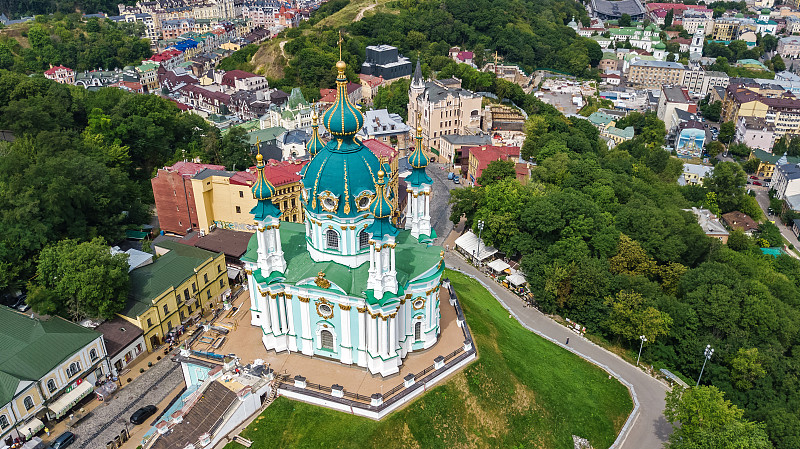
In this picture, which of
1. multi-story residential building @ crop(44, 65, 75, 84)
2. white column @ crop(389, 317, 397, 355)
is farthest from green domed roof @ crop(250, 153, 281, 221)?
multi-story residential building @ crop(44, 65, 75, 84)

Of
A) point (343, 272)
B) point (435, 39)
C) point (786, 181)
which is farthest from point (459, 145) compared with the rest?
point (435, 39)

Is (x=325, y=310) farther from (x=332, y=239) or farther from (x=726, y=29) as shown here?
(x=726, y=29)

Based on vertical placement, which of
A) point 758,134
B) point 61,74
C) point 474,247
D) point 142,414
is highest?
point 61,74

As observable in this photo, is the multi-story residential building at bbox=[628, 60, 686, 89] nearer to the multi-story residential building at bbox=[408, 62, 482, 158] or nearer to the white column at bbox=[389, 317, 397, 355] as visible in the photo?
the multi-story residential building at bbox=[408, 62, 482, 158]

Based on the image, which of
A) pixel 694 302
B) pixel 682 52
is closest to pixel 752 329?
pixel 694 302

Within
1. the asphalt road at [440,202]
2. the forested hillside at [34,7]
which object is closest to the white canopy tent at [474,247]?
the asphalt road at [440,202]

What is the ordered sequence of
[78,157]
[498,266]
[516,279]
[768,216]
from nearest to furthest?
[516,279]
[78,157]
[498,266]
[768,216]

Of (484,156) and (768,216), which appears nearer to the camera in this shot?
(484,156)

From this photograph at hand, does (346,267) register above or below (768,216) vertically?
above

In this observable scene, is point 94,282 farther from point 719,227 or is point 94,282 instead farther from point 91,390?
point 719,227
